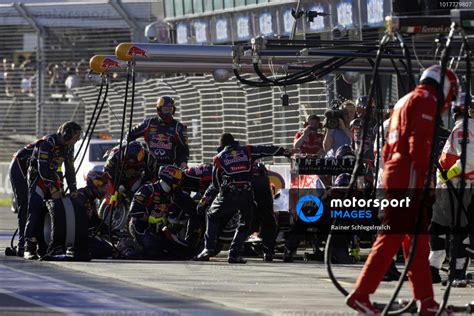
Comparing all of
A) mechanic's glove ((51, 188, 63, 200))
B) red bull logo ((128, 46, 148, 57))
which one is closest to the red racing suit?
red bull logo ((128, 46, 148, 57))

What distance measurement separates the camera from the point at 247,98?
2562 cm

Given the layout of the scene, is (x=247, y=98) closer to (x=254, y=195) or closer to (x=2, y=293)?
(x=254, y=195)

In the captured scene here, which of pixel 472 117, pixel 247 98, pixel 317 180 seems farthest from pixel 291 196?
pixel 247 98

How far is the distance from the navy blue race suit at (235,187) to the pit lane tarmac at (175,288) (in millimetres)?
417

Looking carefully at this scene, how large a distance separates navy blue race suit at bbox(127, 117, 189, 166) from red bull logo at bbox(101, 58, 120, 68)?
2.26 metres

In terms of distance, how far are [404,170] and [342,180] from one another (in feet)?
19.4

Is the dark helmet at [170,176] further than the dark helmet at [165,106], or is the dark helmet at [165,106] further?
the dark helmet at [165,106]

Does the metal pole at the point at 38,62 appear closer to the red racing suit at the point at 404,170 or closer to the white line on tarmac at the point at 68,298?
the white line on tarmac at the point at 68,298

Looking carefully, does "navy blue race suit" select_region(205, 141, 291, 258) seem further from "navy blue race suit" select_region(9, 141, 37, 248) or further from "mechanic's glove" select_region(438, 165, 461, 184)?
"mechanic's glove" select_region(438, 165, 461, 184)

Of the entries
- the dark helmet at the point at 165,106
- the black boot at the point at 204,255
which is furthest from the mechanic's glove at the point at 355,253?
the dark helmet at the point at 165,106

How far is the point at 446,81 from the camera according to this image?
10.6 metres

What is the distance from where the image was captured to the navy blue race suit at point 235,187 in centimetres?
1625

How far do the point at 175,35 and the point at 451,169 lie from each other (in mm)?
27906

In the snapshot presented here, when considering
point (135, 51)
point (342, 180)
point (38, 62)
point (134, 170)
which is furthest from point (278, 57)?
point (38, 62)
